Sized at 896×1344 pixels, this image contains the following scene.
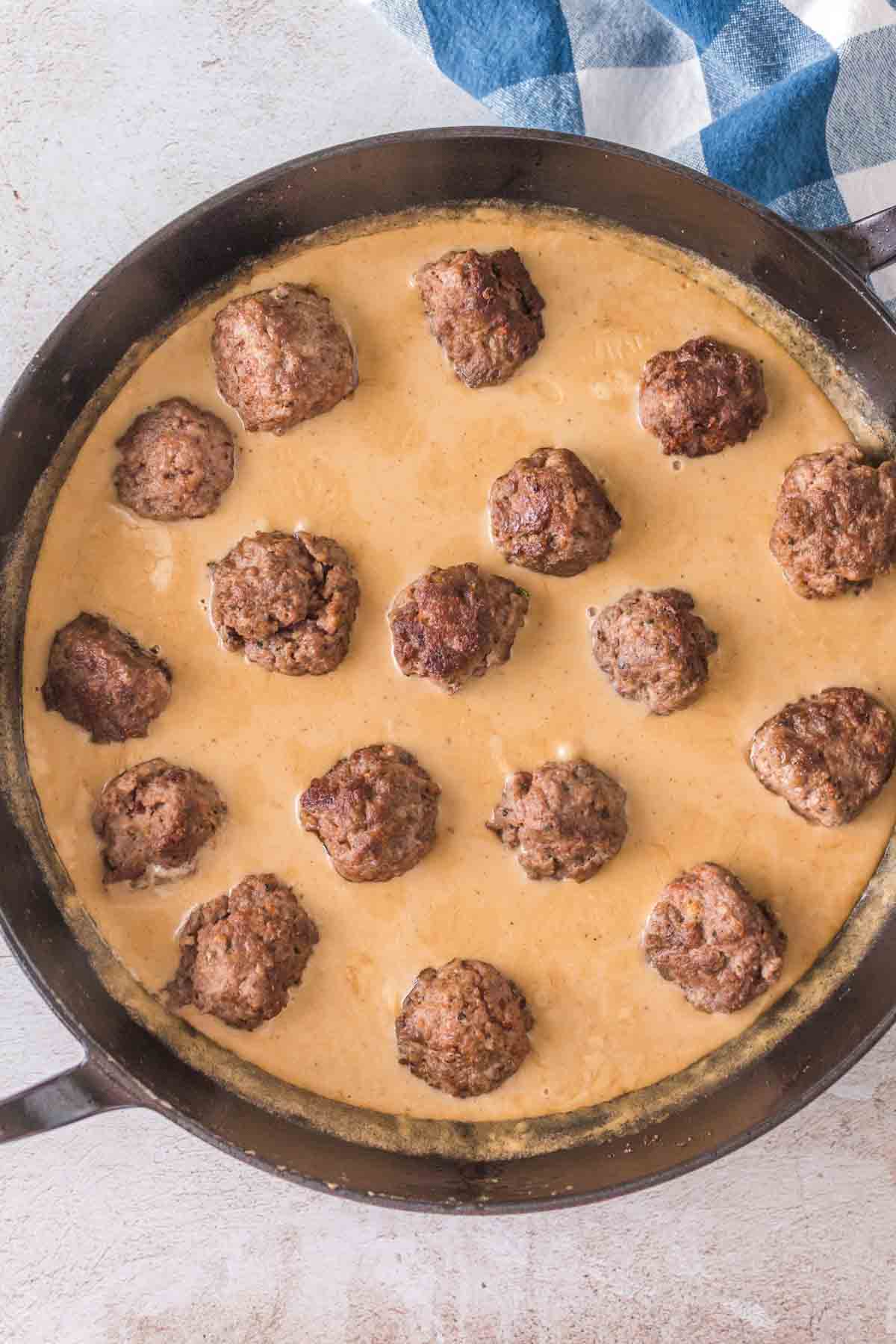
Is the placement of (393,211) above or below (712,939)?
above

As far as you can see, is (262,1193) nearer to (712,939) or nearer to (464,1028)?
(464,1028)

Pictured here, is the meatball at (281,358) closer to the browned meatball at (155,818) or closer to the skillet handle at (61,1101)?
the browned meatball at (155,818)

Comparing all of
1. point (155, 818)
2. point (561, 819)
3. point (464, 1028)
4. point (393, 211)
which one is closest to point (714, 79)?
point (393, 211)

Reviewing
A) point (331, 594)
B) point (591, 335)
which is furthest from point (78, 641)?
point (591, 335)

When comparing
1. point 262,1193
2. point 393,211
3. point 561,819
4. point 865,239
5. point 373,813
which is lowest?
point 262,1193

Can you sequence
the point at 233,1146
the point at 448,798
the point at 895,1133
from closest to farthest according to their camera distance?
the point at 233,1146
the point at 448,798
the point at 895,1133

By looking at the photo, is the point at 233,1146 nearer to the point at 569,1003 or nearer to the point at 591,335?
the point at 569,1003

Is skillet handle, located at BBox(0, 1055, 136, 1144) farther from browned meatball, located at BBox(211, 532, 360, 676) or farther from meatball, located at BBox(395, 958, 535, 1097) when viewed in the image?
browned meatball, located at BBox(211, 532, 360, 676)

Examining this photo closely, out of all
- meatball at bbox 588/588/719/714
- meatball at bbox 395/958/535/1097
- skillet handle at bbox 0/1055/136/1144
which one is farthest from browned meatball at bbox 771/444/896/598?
skillet handle at bbox 0/1055/136/1144
